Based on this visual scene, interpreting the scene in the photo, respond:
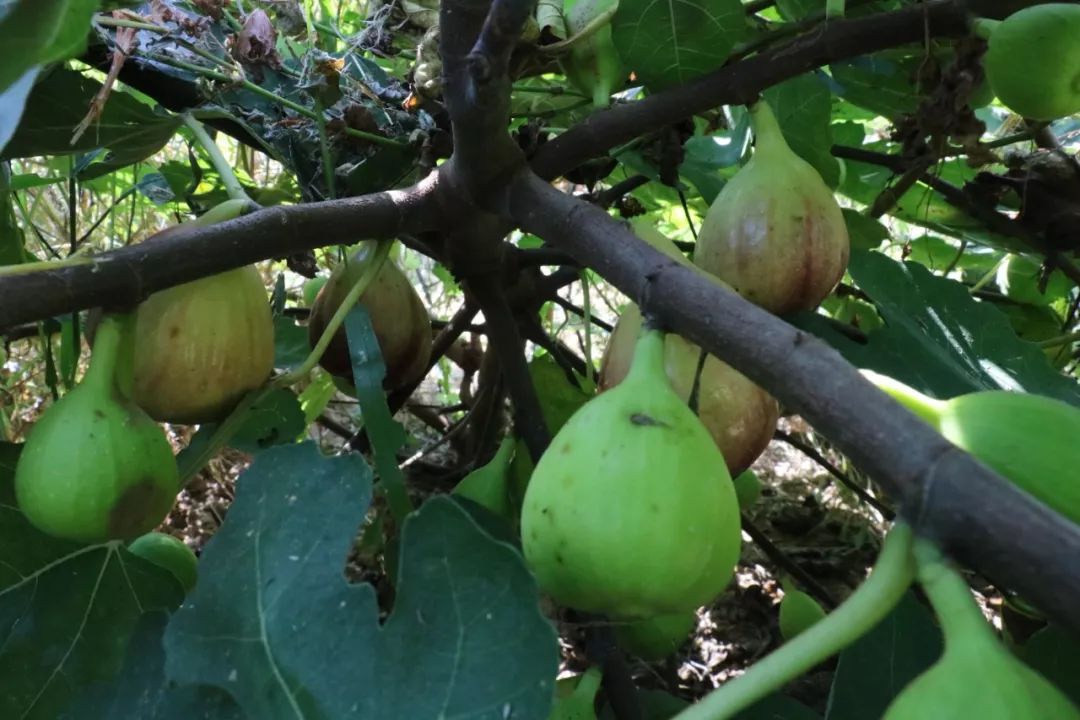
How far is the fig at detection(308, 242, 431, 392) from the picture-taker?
816mm

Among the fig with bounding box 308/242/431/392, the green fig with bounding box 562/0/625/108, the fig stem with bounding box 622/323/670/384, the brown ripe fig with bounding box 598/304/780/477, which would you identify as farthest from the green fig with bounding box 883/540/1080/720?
the fig with bounding box 308/242/431/392

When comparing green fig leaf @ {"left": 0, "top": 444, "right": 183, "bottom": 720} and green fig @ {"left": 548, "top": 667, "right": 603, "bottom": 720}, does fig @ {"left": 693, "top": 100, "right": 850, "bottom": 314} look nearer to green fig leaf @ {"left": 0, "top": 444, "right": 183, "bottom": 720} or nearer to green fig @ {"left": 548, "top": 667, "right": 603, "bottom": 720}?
green fig @ {"left": 548, "top": 667, "right": 603, "bottom": 720}

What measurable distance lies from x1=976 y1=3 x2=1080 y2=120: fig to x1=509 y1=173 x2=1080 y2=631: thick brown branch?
303 mm

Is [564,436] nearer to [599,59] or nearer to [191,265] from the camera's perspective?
[191,265]

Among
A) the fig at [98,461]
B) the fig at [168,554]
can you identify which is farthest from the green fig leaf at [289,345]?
the fig at [98,461]

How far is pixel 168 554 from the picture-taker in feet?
2.45

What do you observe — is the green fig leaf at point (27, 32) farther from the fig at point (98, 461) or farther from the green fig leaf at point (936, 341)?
the green fig leaf at point (936, 341)

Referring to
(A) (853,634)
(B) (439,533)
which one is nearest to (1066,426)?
(A) (853,634)

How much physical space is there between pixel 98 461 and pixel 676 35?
1.54ft

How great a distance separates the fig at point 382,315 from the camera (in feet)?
2.68

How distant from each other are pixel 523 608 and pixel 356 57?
2.58 ft

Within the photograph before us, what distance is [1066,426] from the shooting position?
1.13 ft

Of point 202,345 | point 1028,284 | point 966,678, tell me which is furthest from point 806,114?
point 966,678

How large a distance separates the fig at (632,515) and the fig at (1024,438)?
0.09 metres
